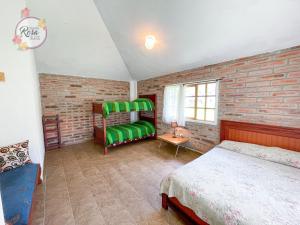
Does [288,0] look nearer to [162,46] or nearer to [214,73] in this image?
[214,73]

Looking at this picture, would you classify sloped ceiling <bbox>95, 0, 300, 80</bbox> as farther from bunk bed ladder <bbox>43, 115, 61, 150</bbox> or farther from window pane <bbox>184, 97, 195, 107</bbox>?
bunk bed ladder <bbox>43, 115, 61, 150</bbox>

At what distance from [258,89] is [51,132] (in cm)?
476

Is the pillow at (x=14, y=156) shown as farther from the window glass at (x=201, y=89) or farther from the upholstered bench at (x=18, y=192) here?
the window glass at (x=201, y=89)

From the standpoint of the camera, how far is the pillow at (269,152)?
1.78 m

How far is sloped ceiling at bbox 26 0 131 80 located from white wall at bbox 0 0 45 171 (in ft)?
2.61

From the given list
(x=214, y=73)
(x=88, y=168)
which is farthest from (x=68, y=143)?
(x=214, y=73)

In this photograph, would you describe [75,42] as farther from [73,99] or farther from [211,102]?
[211,102]

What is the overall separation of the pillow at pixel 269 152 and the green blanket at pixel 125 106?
2.39 m

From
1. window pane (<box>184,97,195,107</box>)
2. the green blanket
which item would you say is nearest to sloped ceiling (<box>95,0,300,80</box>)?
window pane (<box>184,97,195,107</box>)

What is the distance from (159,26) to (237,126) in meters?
2.40

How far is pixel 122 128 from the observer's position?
377cm

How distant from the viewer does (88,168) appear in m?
2.59

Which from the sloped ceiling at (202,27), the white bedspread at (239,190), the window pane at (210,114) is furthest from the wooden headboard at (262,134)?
the sloped ceiling at (202,27)

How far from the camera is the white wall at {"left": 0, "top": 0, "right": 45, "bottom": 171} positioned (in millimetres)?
1768
